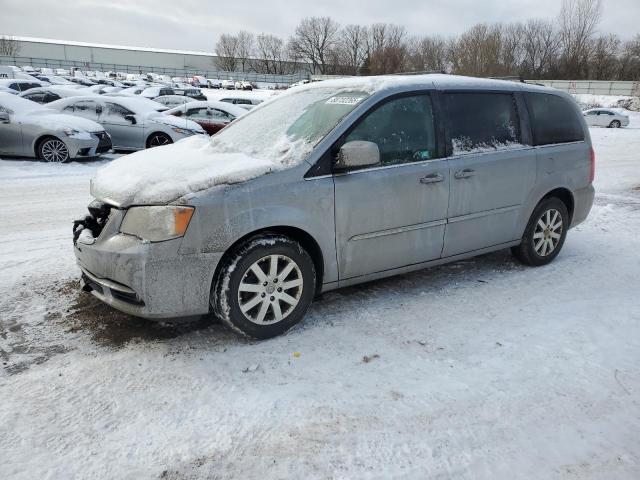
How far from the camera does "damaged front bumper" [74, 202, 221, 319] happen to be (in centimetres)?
310

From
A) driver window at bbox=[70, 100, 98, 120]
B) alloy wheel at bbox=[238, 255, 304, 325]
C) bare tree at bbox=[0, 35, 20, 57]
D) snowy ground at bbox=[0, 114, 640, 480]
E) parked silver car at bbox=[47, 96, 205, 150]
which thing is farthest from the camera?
bare tree at bbox=[0, 35, 20, 57]

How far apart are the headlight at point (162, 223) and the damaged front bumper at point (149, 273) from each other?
4 cm

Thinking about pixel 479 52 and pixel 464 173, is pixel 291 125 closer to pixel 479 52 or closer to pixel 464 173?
pixel 464 173

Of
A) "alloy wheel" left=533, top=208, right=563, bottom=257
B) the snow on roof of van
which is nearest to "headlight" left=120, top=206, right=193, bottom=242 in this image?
the snow on roof of van

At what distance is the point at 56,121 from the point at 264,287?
372 inches

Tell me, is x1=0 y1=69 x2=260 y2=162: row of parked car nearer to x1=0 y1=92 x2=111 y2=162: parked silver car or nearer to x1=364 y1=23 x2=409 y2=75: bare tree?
x1=0 y1=92 x2=111 y2=162: parked silver car

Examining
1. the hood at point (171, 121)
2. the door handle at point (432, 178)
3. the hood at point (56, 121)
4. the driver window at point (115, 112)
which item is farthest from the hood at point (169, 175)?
the driver window at point (115, 112)

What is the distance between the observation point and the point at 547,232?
5004mm

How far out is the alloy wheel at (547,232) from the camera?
493 cm

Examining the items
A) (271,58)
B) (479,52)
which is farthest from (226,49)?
(479,52)

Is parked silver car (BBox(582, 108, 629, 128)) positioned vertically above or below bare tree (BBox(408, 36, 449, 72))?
below

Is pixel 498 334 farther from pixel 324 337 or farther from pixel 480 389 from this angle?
pixel 324 337

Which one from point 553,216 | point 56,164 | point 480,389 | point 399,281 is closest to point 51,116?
point 56,164

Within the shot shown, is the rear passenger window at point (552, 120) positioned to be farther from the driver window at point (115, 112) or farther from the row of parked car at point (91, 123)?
the driver window at point (115, 112)
